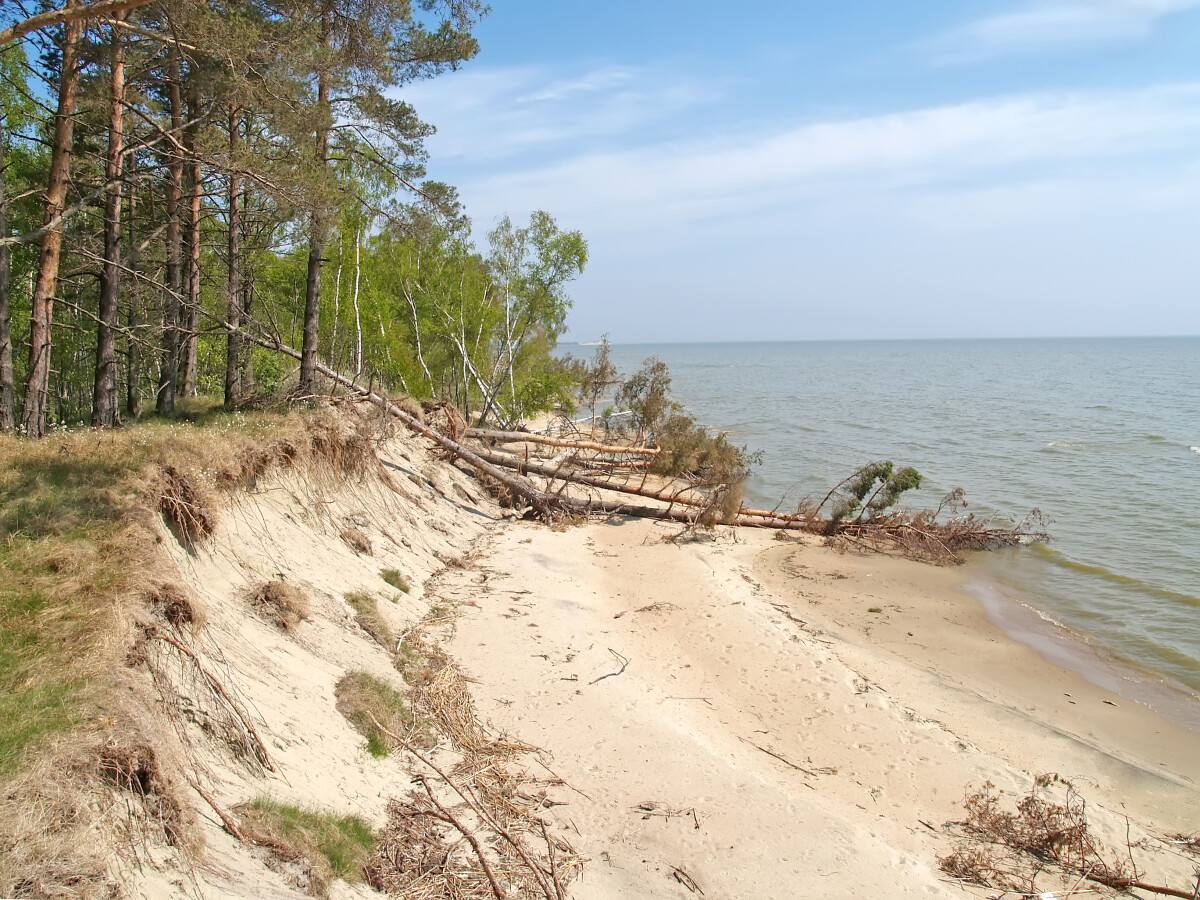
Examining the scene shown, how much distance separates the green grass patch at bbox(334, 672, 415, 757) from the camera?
7.02 m

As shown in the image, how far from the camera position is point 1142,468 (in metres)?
29.5

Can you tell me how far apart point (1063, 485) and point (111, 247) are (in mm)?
28698

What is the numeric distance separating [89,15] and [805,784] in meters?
9.74

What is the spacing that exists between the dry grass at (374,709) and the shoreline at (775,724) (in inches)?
45.0

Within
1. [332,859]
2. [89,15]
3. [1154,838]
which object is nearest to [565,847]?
[332,859]

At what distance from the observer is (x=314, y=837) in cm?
508

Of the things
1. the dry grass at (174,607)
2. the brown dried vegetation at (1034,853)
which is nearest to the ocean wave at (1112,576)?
the brown dried vegetation at (1034,853)

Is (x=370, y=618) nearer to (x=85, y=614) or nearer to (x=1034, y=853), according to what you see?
(x=85, y=614)

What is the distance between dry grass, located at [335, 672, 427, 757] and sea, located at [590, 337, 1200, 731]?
34.8 feet

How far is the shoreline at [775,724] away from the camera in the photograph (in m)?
6.60

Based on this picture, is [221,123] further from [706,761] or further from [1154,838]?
[1154,838]

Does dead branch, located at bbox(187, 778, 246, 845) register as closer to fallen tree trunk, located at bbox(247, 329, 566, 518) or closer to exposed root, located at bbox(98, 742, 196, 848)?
exposed root, located at bbox(98, 742, 196, 848)

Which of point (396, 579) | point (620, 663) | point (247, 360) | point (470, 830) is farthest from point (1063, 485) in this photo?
point (470, 830)

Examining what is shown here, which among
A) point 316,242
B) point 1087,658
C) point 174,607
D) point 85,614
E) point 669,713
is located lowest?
point 1087,658
